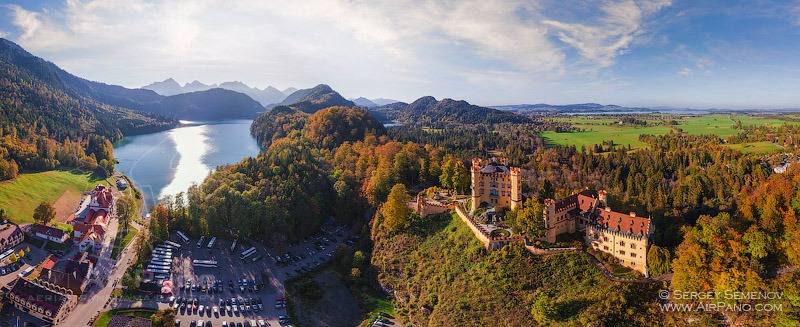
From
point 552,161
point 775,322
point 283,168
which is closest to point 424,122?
point 552,161

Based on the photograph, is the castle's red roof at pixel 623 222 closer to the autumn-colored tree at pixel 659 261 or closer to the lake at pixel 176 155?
the autumn-colored tree at pixel 659 261

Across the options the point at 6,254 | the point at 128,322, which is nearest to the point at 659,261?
the point at 128,322

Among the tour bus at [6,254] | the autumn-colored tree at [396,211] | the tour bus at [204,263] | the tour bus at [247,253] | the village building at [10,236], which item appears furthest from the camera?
the tour bus at [247,253]

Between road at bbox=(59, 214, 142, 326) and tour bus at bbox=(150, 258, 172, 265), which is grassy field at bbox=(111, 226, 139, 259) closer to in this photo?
road at bbox=(59, 214, 142, 326)

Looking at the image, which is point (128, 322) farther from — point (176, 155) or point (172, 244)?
point (176, 155)

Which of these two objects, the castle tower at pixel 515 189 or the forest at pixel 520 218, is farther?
the castle tower at pixel 515 189

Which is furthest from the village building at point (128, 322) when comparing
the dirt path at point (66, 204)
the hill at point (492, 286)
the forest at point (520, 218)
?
the dirt path at point (66, 204)

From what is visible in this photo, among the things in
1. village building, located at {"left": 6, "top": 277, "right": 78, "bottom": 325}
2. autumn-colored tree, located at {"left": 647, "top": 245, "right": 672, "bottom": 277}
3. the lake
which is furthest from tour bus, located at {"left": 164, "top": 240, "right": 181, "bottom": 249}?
autumn-colored tree, located at {"left": 647, "top": 245, "right": 672, "bottom": 277}
